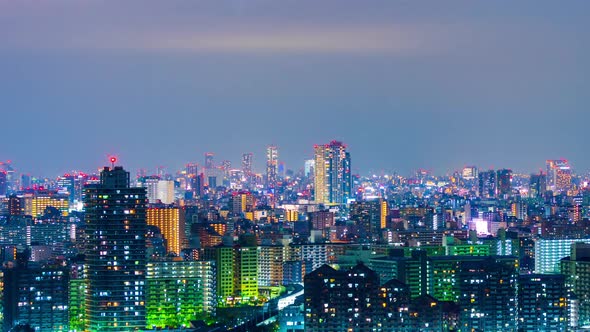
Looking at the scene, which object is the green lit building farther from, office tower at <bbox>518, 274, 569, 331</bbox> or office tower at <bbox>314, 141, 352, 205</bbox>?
office tower at <bbox>314, 141, 352, 205</bbox>

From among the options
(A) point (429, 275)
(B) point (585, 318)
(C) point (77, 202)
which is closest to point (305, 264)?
(A) point (429, 275)

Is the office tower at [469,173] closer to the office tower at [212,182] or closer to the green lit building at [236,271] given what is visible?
the office tower at [212,182]

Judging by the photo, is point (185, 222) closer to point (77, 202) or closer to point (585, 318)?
point (77, 202)

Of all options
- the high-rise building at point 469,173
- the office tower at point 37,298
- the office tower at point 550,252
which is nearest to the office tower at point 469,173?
the high-rise building at point 469,173

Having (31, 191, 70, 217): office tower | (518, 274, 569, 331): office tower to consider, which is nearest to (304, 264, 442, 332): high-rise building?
(518, 274, 569, 331): office tower

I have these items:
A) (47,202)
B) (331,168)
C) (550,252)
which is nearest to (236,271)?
(550,252)

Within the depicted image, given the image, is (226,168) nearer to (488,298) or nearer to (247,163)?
(247,163)
